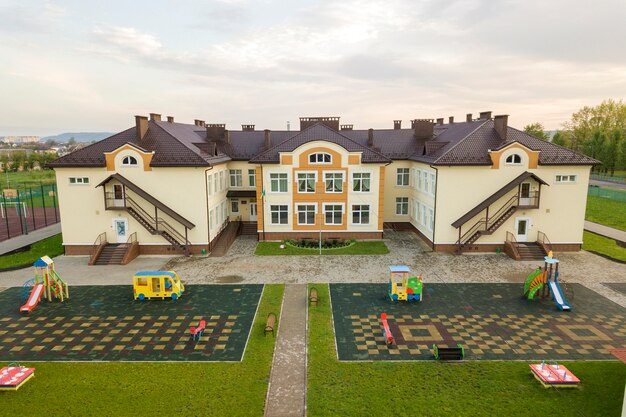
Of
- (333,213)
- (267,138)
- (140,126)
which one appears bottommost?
(333,213)

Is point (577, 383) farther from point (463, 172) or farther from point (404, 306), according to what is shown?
point (463, 172)

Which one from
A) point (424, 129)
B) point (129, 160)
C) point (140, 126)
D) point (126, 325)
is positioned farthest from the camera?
point (424, 129)

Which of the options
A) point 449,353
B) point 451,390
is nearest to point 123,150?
point 449,353

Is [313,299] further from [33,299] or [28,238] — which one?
[28,238]

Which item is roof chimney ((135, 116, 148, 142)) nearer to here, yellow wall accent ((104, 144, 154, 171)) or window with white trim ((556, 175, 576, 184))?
yellow wall accent ((104, 144, 154, 171))

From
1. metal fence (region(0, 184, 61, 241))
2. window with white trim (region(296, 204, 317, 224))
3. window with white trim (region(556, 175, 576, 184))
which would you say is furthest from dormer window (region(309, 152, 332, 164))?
metal fence (region(0, 184, 61, 241))

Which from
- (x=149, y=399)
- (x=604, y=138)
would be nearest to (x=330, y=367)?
(x=149, y=399)
